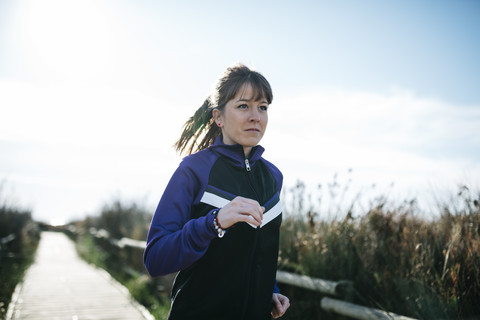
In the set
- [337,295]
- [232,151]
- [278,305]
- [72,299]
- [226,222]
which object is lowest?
[72,299]

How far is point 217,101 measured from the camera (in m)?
1.98

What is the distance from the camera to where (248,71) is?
1.93 meters

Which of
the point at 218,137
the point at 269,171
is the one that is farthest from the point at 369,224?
the point at 218,137

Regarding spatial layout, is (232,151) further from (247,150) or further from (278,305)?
(278,305)

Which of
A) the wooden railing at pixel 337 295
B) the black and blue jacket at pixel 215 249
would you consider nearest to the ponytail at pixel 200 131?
the black and blue jacket at pixel 215 249

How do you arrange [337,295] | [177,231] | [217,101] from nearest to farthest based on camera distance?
[177,231] → [217,101] → [337,295]

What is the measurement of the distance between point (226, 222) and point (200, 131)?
882 millimetres

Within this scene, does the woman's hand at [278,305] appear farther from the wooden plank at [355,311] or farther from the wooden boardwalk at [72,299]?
the wooden boardwalk at [72,299]

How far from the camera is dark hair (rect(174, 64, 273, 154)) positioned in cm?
188

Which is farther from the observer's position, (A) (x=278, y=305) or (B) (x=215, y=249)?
(A) (x=278, y=305)

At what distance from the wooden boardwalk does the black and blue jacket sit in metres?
4.47

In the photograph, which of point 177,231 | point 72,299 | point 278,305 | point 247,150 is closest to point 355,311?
point 278,305

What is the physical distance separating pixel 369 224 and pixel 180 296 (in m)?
3.44

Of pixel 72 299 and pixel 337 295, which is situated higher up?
pixel 337 295
